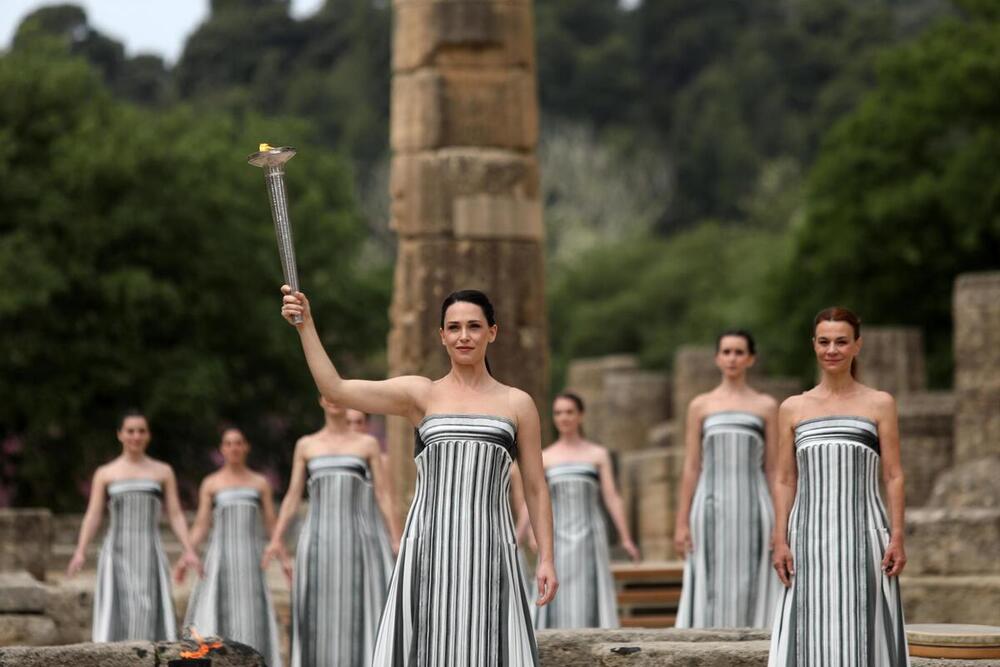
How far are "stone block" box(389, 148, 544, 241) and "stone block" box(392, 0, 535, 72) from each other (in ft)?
2.45

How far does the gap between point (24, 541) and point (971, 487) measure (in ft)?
25.0

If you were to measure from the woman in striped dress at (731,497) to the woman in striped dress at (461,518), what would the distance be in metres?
4.06

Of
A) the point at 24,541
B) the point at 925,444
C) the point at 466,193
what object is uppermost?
the point at 466,193

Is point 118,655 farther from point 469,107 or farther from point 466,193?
point 469,107

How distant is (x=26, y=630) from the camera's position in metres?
14.7

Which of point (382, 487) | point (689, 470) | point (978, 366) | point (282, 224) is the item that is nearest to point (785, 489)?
point (282, 224)

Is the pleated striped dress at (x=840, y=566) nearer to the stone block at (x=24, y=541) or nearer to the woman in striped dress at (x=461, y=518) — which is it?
→ the woman in striped dress at (x=461, y=518)

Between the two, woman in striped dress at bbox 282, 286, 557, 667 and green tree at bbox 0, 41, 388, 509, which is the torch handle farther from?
green tree at bbox 0, 41, 388, 509

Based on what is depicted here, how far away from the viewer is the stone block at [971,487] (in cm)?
1889

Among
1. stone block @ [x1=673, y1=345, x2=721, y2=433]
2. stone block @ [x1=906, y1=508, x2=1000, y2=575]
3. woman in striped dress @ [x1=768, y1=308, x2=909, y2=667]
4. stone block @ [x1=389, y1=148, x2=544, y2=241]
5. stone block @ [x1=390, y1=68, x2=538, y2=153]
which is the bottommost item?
woman in striped dress @ [x1=768, y1=308, x2=909, y2=667]

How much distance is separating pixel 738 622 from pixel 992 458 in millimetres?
7950

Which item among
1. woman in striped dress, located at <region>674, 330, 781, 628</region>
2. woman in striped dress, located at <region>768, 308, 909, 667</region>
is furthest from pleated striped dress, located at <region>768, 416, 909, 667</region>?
woman in striped dress, located at <region>674, 330, 781, 628</region>

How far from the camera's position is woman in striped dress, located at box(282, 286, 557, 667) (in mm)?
8414

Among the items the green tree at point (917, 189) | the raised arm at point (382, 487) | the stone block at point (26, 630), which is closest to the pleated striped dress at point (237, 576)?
the stone block at point (26, 630)
